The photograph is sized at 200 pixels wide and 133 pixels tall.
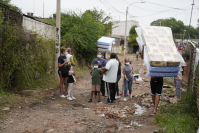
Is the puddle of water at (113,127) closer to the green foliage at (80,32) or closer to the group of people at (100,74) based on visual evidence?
the group of people at (100,74)

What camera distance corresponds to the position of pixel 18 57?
5.76 m

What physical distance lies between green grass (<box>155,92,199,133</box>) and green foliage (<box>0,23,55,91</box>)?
4173 mm

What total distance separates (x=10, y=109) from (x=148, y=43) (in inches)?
160

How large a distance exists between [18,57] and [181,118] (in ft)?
15.8

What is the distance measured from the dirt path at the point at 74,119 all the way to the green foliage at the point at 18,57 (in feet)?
3.53

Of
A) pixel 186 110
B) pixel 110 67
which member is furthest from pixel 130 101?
pixel 186 110

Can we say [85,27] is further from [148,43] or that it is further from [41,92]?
[148,43]

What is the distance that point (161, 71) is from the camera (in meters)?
4.84

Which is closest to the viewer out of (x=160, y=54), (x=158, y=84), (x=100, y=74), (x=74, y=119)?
(x=74, y=119)

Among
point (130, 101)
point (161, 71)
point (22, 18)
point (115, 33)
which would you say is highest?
point (115, 33)

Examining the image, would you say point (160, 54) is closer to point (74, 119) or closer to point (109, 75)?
point (109, 75)

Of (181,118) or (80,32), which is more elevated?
(80,32)

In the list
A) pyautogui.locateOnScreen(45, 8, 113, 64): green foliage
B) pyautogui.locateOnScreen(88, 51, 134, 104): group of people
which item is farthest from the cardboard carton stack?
pyautogui.locateOnScreen(45, 8, 113, 64): green foliage

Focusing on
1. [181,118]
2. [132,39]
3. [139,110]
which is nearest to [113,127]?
[181,118]
